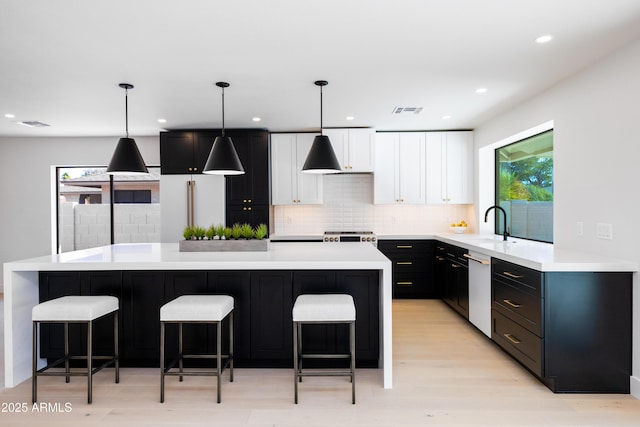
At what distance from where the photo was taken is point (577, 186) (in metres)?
Result: 3.46

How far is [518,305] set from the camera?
10.5 feet

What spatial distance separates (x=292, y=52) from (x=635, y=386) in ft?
11.4

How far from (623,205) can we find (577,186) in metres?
0.58

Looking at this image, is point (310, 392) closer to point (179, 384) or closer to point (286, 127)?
point (179, 384)

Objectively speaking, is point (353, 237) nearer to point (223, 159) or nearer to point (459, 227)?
point (459, 227)

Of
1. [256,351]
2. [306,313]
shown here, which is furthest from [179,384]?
[306,313]

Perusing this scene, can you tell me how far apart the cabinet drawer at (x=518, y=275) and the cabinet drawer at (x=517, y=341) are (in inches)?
13.4

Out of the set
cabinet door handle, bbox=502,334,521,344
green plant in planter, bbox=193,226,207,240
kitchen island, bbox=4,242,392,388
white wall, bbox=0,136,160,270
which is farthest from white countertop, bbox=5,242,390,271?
white wall, bbox=0,136,160,270

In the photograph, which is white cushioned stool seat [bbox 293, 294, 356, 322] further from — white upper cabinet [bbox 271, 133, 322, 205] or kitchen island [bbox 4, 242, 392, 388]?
white upper cabinet [bbox 271, 133, 322, 205]

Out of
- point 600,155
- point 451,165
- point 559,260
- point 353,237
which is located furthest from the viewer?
point 451,165

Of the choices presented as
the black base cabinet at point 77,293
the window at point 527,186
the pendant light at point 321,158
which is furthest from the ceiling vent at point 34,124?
the window at point 527,186

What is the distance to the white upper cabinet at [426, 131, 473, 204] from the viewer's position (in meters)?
6.02

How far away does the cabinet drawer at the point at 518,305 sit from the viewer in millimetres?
2893

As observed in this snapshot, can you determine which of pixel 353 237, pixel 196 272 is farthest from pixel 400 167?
pixel 196 272
